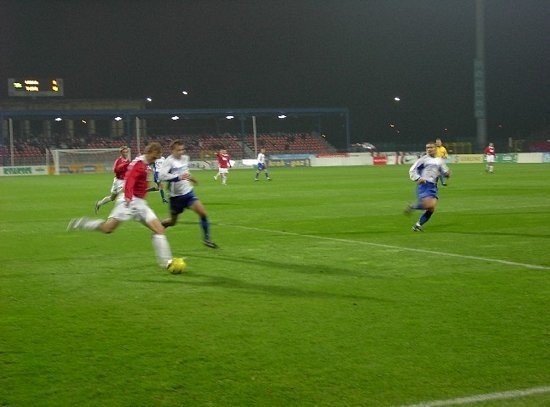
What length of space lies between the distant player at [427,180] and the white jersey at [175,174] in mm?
5178

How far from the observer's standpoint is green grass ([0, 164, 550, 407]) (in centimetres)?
557

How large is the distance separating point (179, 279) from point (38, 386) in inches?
187

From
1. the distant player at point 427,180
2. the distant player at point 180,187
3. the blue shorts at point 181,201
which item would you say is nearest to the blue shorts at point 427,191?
the distant player at point 427,180

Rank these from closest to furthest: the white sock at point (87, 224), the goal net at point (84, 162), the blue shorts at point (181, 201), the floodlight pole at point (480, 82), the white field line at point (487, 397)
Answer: the white field line at point (487, 397) → the white sock at point (87, 224) → the blue shorts at point (181, 201) → the floodlight pole at point (480, 82) → the goal net at point (84, 162)

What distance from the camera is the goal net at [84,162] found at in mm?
63281

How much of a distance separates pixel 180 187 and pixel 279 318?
6476 millimetres

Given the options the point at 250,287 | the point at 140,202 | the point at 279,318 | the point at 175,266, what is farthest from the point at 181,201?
the point at 279,318

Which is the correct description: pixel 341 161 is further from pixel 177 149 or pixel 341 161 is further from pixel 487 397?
pixel 487 397

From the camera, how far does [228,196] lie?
1139 inches

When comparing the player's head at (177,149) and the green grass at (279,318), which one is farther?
the player's head at (177,149)

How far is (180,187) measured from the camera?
543 inches

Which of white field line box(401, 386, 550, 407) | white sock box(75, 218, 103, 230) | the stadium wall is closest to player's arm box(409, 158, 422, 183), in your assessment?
white sock box(75, 218, 103, 230)

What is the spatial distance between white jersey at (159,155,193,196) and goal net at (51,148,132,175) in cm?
5060

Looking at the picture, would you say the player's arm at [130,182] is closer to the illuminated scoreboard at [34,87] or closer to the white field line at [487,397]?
the white field line at [487,397]
